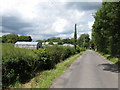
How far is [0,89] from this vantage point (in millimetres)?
7285

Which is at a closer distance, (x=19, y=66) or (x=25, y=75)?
(x=19, y=66)

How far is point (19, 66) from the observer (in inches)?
366

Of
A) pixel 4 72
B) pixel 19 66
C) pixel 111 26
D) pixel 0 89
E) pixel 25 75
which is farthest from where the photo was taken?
pixel 111 26

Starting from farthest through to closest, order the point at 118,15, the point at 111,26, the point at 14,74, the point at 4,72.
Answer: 1. the point at 111,26
2. the point at 118,15
3. the point at 14,74
4. the point at 4,72

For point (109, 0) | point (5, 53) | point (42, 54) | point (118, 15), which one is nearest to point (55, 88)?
point (5, 53)

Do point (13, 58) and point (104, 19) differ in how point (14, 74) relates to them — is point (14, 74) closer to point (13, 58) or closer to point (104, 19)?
point (13, 58)

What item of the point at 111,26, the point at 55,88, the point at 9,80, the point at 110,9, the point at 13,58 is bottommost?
the point at 55,88

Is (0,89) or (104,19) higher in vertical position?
(104,19)

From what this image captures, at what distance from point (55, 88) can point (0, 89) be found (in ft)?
9.10

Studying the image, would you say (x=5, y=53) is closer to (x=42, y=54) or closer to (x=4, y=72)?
(x=4, y=72)

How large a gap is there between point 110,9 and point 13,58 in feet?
34.7

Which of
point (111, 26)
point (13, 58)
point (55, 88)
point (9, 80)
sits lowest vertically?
point (55, 88)

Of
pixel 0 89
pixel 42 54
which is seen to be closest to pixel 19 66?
pixel 0 89

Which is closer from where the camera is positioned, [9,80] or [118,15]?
[9,80]
